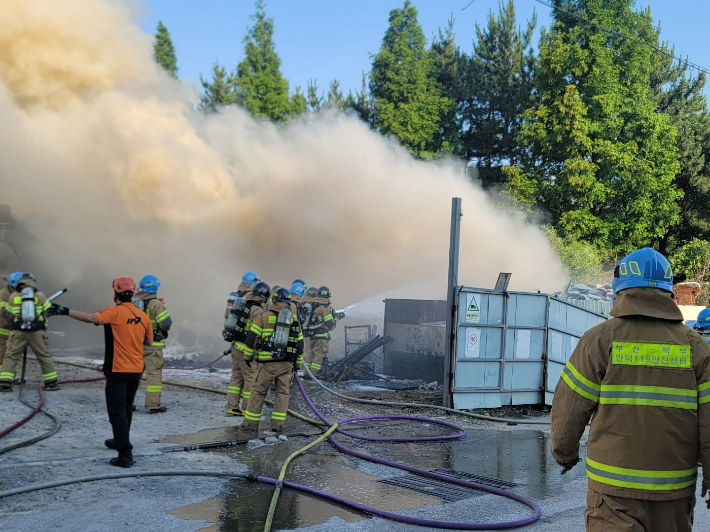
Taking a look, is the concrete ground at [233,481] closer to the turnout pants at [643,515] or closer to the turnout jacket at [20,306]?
the turnout jacket at [20,306]

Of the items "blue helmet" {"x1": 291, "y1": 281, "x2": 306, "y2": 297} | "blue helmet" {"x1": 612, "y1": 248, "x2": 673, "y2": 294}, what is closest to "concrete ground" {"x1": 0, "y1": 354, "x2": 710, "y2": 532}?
"blue helmet" {"x1": 291, "y1": 281, "x2": 306, "y2": 297}

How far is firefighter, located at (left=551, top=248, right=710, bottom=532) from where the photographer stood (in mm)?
2535

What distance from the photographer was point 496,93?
2864 centimetres

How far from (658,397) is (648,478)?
0.32 metres

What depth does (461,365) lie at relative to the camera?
9.77 meters

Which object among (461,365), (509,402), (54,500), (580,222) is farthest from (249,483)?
(580,222)

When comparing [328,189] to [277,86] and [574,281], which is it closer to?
[574,281]

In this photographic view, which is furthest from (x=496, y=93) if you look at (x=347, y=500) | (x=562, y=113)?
(x=347, y=500)

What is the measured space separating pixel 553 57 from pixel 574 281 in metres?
8.12

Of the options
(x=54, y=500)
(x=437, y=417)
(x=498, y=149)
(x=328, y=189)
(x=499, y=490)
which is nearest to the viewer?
(x=54, y=500)

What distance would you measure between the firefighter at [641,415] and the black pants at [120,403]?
4308mm

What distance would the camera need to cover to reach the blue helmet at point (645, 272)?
2.74 meters

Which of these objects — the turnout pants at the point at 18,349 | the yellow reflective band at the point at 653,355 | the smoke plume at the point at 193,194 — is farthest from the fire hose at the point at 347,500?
the smoke plume at the point at 193,194

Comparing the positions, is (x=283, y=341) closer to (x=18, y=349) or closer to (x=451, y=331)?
(x=451, y=331)
